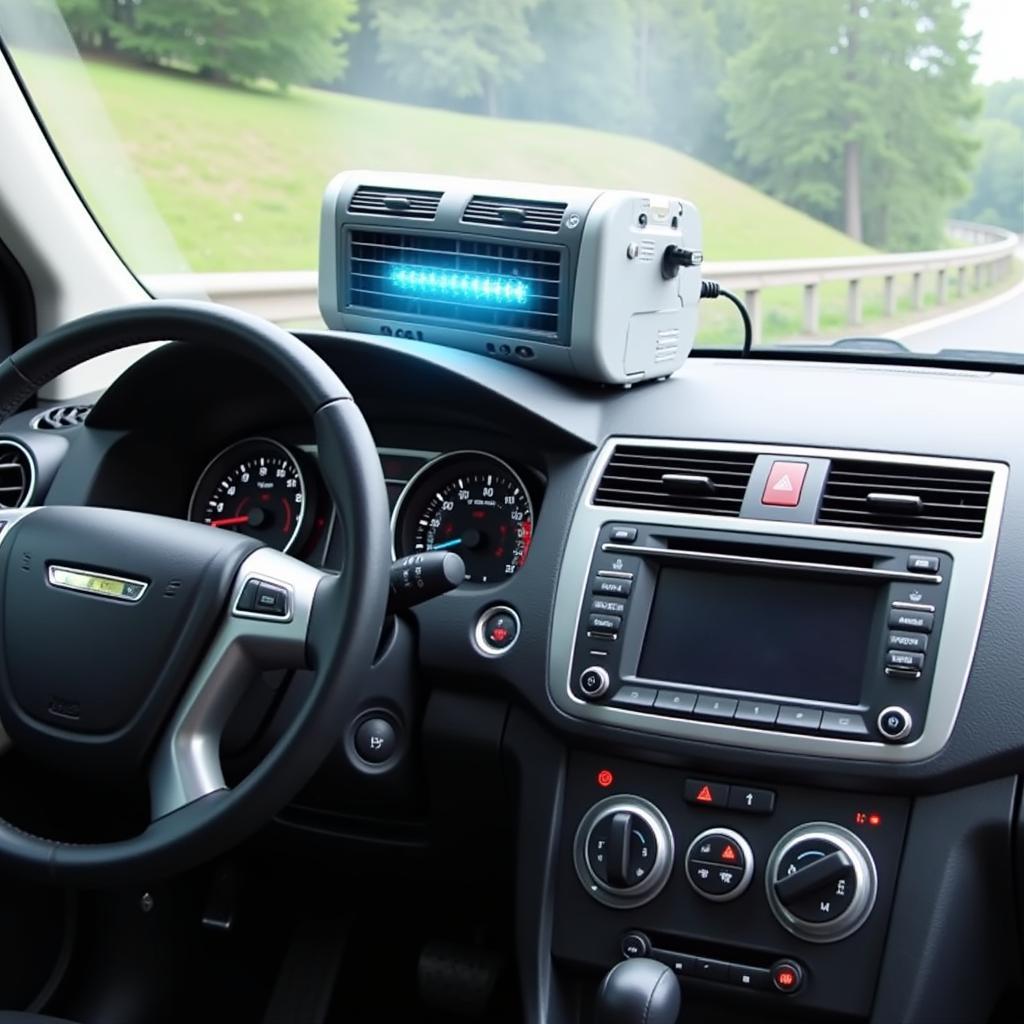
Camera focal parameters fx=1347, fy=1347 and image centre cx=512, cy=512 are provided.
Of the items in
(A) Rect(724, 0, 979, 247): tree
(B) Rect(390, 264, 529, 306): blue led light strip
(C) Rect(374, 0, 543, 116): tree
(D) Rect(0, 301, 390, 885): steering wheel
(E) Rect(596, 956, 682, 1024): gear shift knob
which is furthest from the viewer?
(C) Rect(374, 0, 543, 116): tree

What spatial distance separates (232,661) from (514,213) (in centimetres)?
89

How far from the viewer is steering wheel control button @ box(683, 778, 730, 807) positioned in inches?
72.1

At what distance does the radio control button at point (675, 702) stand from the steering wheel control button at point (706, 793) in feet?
0.34

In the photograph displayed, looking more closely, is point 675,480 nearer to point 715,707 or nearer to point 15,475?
point 715,707

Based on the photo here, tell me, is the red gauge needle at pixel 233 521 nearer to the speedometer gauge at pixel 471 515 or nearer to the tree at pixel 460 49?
the speedometer gauge at pixel 471 515

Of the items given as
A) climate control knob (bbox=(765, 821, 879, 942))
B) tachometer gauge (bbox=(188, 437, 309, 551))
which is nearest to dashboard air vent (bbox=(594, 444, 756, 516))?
climate control knob (bbox=(765, 821, 879, 942))

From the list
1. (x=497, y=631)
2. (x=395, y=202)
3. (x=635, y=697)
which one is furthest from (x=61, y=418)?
(x=635, y=697)

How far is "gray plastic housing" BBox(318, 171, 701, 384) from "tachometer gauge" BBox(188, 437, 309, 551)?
26 cm

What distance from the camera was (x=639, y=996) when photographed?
170 centimetres

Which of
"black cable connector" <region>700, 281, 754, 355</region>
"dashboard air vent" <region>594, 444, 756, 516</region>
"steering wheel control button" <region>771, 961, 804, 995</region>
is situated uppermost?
"black cable connector" <region>700, 281, 754, 355</region>

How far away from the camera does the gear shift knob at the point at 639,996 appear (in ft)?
5.55

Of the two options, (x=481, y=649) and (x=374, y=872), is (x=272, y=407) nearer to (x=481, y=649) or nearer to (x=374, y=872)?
(x=481, y=649)

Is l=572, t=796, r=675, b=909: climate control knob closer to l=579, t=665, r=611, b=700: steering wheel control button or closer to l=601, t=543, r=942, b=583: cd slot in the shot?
l=579, t=665, r=611, b=700: steering wheel control button

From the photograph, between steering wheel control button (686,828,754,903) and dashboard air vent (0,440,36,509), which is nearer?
steering wheel control button (686,828,754,903)
